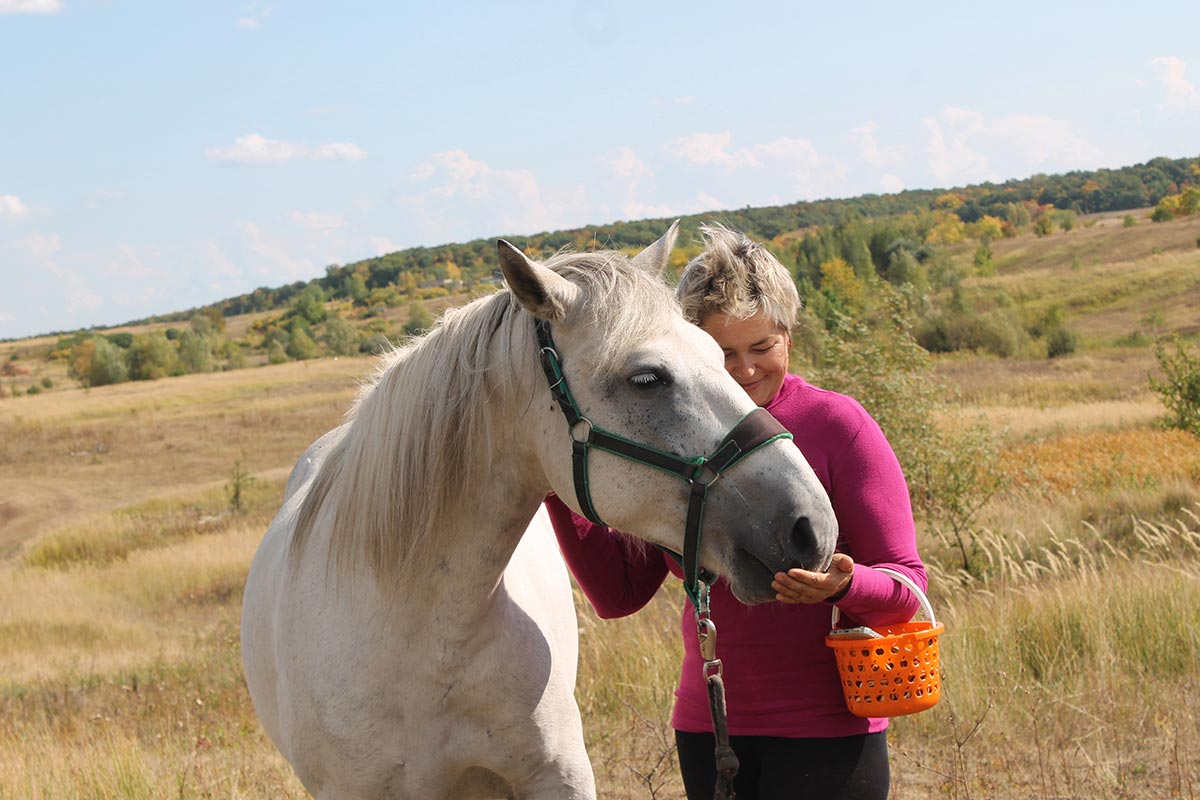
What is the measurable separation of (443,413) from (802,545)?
90 cm

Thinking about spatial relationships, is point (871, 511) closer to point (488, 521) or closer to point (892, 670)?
point (892, 670)

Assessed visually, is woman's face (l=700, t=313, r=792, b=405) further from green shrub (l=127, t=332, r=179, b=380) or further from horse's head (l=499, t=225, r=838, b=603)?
green shrub (l=127, t=332, r=179, b=380)

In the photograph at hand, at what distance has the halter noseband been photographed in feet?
6.27

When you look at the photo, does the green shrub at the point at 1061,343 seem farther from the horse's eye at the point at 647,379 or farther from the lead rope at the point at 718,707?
the horse's eye at the point at 647,379

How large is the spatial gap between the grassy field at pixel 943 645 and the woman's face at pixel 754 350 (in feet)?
6.71

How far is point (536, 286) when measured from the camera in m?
2.01

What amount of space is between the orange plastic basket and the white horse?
380mm

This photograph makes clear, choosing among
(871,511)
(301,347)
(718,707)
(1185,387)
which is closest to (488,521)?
(718,707)

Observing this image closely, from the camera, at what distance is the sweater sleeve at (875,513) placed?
7.32ft

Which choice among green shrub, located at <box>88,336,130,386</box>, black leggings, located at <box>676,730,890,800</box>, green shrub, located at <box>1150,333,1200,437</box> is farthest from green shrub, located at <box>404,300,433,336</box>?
green shrub, located at <box>88,336,130,386</box>

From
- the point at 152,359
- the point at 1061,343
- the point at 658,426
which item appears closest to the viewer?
the point at 658,426

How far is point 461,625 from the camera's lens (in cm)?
230

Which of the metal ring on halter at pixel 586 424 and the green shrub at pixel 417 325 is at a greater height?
the green shrub at pixel 417 325

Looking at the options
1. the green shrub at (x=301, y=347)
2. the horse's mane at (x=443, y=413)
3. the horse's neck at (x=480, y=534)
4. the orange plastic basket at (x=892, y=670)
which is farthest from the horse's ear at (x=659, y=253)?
the green shrub at (x=301, y=347)
